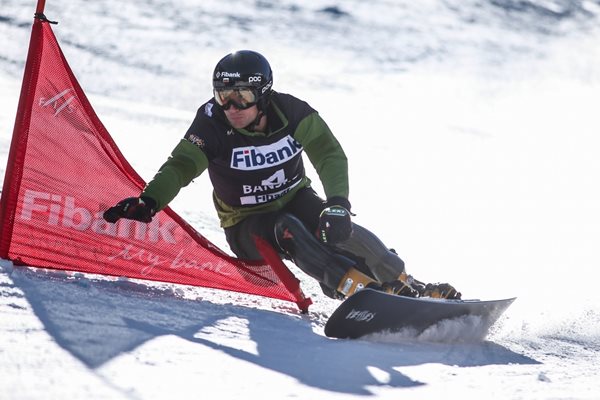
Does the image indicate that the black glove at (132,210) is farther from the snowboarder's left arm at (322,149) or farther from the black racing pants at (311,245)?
the snowboarder's left arm at (322,149)

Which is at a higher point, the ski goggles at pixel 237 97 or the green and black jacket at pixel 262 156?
the ski goggles at pixel 237 97

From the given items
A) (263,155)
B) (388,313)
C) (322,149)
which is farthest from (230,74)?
(388,313)

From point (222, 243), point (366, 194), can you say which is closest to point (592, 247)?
point (366, 194)

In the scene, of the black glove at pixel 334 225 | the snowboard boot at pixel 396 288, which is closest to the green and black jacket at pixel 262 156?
the black glove at pixel 334 225

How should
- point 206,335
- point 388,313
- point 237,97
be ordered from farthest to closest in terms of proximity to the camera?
1. point 237,97
2. point 388,313
3. point 206,335

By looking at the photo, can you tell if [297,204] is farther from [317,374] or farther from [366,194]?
[366,194]

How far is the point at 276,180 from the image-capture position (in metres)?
5.34

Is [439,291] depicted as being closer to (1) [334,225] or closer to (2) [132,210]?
(1) [334,225]

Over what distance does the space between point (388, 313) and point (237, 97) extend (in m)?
1.69

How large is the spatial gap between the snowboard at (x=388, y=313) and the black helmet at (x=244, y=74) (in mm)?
1583

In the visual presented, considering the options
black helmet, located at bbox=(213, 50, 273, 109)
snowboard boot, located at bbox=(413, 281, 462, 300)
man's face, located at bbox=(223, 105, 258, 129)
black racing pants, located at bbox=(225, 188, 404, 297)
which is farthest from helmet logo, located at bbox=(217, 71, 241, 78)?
snowboard boot, located at bbox=(413, 281, 462, 300)

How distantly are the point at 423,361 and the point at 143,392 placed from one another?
5.24 ft

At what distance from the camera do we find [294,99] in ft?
17.4

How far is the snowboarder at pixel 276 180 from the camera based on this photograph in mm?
4754
